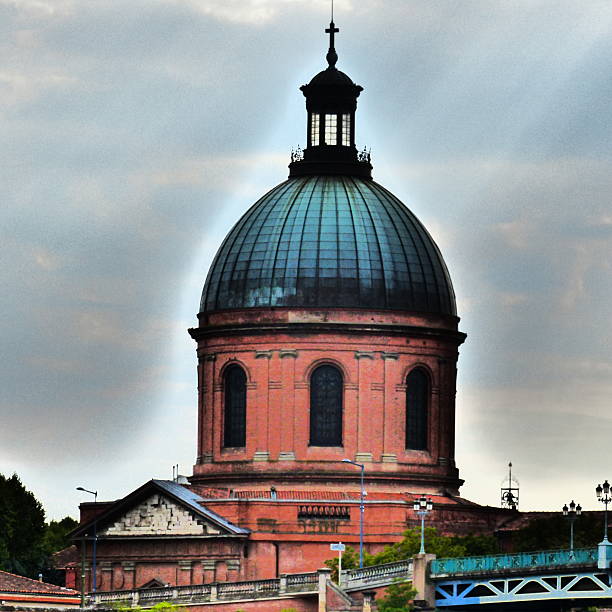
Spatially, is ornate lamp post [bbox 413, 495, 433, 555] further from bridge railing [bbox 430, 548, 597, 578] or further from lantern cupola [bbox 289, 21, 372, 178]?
lantern cupola [bbox 289, 21, 372, 178]

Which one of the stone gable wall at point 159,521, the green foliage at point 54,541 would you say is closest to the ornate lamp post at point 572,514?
the stone gable wall at point 159,521

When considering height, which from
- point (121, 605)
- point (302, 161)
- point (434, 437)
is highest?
point (302, 161)

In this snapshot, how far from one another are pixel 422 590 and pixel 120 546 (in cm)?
2276

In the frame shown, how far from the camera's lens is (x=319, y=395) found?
14425cm

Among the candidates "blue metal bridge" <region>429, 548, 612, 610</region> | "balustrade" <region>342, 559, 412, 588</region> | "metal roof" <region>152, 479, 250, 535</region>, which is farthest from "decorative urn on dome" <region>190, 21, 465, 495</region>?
"blue metal bridge" <region>429, 548, 612, 610</region>

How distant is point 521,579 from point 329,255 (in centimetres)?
2755

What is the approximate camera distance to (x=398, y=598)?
122500mm

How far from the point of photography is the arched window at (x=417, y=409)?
145625 millimetres

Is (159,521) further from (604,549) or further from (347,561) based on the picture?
(604,549)

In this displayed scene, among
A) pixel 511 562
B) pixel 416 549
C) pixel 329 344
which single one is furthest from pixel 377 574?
pixel 329 344

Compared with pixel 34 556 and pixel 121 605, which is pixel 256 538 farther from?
pixel 34 556

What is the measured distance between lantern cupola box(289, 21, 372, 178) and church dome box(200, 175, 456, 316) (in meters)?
0.63

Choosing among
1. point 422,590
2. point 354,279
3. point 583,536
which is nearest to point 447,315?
point 354,279

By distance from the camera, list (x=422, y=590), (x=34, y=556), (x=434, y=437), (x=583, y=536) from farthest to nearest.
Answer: (x=34, y=556)
(x=434, y=437)
(x=583, y=536)
(x=422, y=590)
